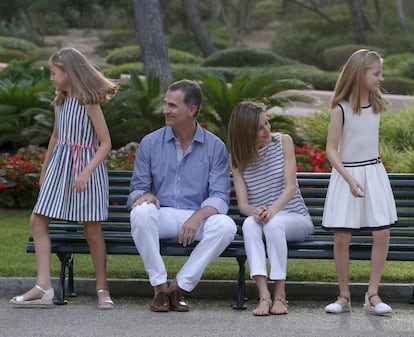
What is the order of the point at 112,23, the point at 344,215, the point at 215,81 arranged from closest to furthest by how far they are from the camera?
the point at 344,215 < the point at 215,81 < the point at 112,23

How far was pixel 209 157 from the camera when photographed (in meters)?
6.67

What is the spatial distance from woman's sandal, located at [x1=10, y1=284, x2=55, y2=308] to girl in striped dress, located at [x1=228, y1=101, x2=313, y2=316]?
1285 mm

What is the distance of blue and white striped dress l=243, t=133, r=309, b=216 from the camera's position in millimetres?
6652

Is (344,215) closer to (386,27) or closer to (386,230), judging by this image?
(386,230)

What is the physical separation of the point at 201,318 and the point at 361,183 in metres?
1.31

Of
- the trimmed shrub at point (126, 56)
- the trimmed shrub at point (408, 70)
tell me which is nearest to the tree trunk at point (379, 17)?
the trimmed shrub at point (126, 56)

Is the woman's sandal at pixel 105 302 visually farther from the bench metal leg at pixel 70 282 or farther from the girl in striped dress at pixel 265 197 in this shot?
the girl in striped dress at pixel 265 197

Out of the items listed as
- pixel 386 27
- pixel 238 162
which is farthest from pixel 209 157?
pixel 386 27

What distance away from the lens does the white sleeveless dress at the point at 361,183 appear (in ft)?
20.8

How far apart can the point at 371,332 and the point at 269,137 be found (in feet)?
4.99

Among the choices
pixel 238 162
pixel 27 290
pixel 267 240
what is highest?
pixel 238 162

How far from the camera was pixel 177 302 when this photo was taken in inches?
250

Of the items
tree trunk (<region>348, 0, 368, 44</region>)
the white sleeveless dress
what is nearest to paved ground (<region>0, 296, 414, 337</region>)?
the white sleeveless dress

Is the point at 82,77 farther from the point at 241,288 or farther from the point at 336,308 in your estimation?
the point at 336,308
